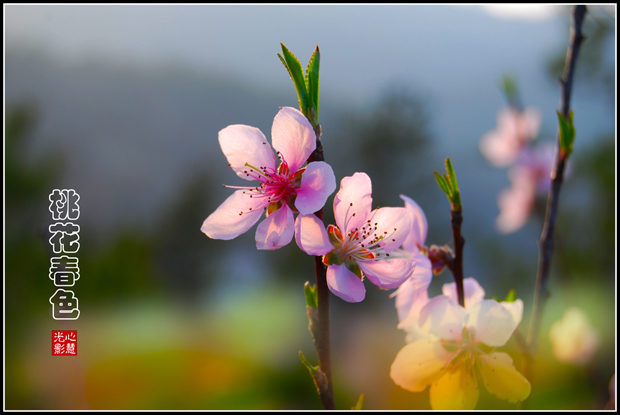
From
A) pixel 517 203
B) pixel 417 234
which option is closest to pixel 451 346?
pixel 417 234

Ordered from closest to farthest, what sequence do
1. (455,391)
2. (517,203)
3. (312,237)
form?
1. (312,237)
2. (455,391)
3. (517,203)

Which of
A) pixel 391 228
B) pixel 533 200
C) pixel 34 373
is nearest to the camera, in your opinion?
pixel 391 228

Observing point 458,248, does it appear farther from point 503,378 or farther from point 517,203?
point 517,203

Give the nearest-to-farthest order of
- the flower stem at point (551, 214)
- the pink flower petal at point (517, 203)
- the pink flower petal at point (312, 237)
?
1. the pink flower petal at point (312, 237)
2. the flower stem at point (551, 214)
3. the pink flower petal at point (517, 203)

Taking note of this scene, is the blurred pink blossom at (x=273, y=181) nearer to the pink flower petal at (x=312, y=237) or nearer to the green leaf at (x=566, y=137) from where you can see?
the pink flower petal at (x=312, y=237)

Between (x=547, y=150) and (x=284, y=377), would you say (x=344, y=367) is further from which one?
(x=547, y=150)

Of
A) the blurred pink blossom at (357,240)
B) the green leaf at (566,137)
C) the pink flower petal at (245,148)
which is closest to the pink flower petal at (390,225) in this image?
the blurred pink blossom at (357,240)

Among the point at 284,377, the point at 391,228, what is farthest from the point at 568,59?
the point at 284,377
